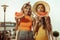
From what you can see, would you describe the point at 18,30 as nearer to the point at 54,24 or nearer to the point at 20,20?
the point at 20,20

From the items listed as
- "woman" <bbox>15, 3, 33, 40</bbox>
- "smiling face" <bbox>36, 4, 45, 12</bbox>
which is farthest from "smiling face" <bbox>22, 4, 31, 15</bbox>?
"smiling face" <bbox>36, 4, 45, 12</bbox>

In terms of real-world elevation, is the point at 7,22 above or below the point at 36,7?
below

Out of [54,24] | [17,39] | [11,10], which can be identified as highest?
[11,10]

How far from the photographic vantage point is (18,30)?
1985 millimetres

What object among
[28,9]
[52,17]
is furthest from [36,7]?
[52,17]

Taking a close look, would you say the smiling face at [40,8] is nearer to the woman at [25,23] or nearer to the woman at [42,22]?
the woman at [42,22]

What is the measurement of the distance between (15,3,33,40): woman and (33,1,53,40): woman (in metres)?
0.07

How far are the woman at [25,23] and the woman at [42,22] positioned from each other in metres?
→ 0.07

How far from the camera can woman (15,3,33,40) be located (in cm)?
197

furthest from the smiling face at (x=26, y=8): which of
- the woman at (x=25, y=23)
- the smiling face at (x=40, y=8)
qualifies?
the smiling face at (x=40, y=8)

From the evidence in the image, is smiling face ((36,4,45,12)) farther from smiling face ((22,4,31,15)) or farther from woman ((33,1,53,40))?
smiling face ((22,4,31,15))

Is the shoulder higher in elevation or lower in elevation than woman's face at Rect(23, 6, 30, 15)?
lower

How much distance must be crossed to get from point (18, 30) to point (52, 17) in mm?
435

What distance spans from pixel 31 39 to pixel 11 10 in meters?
0.42
